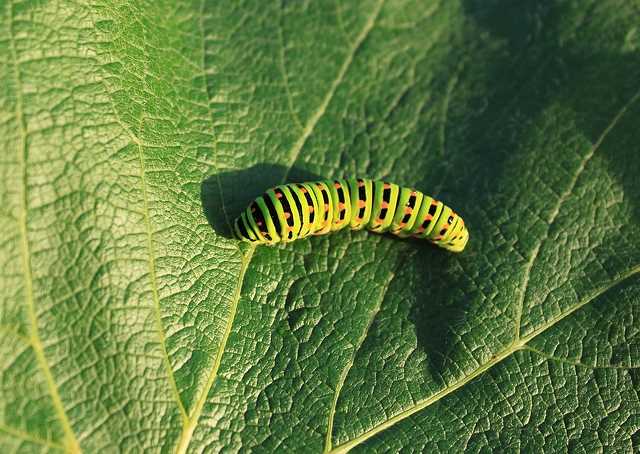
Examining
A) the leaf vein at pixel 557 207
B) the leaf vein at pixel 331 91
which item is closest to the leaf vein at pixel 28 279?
the leaf vein at pixel 331 91

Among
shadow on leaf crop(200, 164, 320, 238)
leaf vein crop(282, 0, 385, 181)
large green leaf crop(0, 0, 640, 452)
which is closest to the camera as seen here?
large green leaf crop(0, 0, 640, 452)

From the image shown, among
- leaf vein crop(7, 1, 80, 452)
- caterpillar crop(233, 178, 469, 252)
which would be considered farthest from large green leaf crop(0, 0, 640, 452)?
caterpillar crop(233, 178, 469, 252)

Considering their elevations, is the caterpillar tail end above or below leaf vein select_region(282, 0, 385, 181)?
below

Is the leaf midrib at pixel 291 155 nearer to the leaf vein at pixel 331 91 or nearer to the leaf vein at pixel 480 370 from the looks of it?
the leaf vein at pixel 331 91

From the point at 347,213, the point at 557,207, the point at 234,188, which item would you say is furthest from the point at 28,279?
the point at 557,207

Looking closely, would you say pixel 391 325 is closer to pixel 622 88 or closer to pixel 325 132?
pixel 325 132

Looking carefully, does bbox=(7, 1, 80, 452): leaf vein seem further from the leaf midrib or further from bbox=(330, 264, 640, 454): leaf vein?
bbox=(330, 264, 640, 454): leaf vein

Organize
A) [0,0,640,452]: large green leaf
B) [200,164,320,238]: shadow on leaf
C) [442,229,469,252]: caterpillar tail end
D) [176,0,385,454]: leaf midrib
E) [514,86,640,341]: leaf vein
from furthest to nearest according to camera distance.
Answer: [442,229,469,252]: caterpillar tail end
[514,86,640,341]: leaf vein
[200,164,320,238]: shadow on leaf
[176,0,385,454]: leaf midrib
[0,0,640,452]: large green leaf
